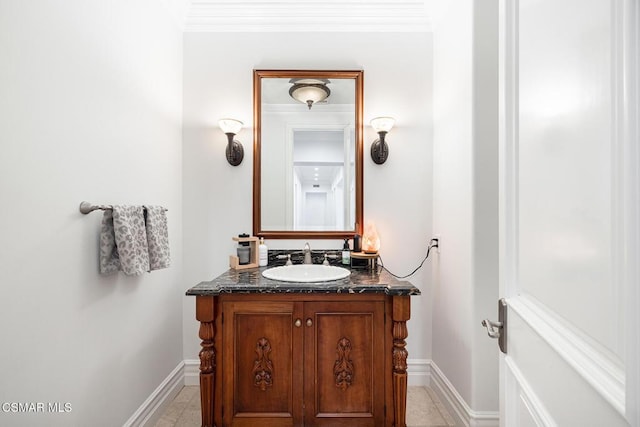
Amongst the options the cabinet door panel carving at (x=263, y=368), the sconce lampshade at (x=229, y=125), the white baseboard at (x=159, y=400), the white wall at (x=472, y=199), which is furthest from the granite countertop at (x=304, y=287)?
the sconce lampshade at (x=229, y=125)

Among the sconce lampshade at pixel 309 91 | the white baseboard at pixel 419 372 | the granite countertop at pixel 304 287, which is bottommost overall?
the white baseboard at pixel 419 372

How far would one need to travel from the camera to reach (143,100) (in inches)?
65.2

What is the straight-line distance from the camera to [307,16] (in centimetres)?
209

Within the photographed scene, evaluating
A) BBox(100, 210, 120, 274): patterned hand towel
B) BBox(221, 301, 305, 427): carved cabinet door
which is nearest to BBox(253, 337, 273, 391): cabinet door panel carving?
BBox(221, 301, 305, 427): carved cabinet door

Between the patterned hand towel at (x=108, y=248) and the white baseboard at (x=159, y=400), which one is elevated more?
the patterned hand towel at (x=108, y=248)

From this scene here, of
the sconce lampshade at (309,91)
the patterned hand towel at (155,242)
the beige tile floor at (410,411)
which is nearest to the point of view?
the patterned hand towel at (155,242)

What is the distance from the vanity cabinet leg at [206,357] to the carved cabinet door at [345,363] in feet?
1.50

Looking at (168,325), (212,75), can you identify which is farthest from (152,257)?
(212,75)

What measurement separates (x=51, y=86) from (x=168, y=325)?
1.45 metres

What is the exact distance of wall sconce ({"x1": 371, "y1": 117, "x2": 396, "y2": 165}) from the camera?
202 centimetres

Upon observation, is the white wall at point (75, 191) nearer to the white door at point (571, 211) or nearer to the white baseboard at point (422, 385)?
the white baseboard at point (422, 385)

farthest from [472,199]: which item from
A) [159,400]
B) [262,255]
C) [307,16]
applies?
[159,400]

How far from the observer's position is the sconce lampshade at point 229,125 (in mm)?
2008

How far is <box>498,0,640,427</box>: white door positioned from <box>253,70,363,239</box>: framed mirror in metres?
1.36
